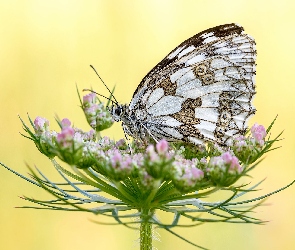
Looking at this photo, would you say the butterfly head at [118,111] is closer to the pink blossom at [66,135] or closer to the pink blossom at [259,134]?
the pink blossom at [66,135]

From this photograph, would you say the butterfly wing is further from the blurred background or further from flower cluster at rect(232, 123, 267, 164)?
the blurred background

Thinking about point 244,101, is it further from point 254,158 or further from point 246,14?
point 246,14

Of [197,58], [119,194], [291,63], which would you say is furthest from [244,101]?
[291,63]

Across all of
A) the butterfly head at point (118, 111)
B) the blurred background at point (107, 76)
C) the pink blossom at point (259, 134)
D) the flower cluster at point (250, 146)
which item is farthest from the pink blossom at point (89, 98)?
the blurred background at point (107, 76)

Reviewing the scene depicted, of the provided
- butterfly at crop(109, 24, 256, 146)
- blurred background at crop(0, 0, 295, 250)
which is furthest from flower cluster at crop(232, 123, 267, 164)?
blurred background at crop(0, 0, 295, 250)

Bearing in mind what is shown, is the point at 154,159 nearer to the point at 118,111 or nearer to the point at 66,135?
the point at 66,135

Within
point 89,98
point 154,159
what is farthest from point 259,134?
point 89,98
